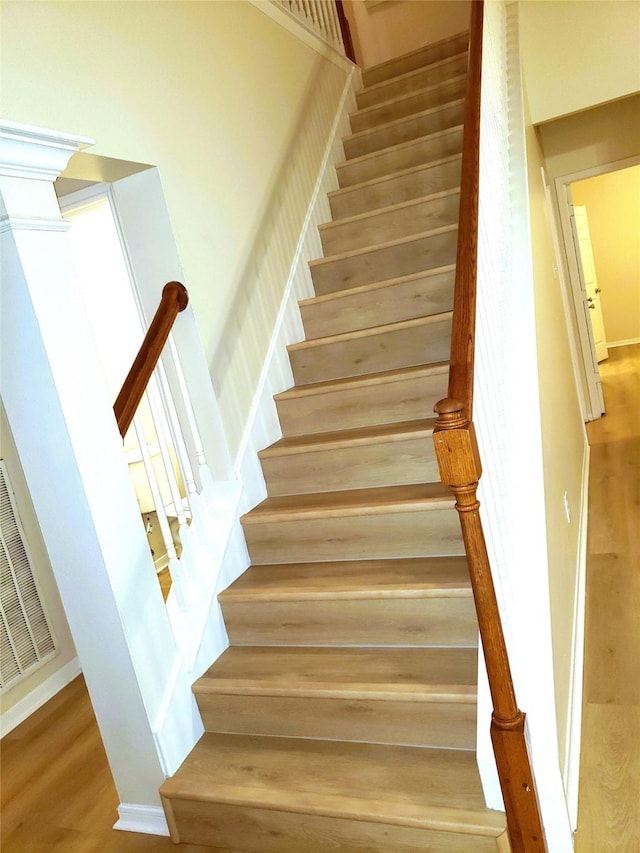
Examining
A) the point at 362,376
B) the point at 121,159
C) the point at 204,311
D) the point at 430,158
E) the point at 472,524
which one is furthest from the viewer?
the point at 430,158

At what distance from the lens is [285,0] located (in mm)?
4199

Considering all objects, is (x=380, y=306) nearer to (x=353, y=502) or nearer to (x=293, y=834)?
(x=353, y=502)

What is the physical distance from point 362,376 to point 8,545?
1.88 meters

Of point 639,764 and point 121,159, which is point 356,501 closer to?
point 639,764

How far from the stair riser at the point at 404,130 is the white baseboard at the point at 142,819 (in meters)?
3.87

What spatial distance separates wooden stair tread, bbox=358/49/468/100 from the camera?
4686 millimetres

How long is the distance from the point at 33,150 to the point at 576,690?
98.9 inches

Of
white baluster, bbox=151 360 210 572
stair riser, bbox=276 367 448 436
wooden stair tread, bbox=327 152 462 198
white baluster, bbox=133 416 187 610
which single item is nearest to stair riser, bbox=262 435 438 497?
stair riser, bbox=276 367 448 436

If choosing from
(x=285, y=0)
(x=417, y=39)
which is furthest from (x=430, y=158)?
(x=417, y=39)

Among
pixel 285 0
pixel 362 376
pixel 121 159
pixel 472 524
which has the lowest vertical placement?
pixel 472 524

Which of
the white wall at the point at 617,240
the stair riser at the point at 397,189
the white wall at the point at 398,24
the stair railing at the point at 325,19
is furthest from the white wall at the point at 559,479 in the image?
the white wall at the point at 617,240

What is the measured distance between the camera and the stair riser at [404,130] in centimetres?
425

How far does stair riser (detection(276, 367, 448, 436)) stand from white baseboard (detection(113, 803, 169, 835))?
1.67m

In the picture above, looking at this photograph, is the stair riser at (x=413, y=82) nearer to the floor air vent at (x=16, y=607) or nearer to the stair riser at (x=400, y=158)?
the stair riser at (x=400, y=158)
